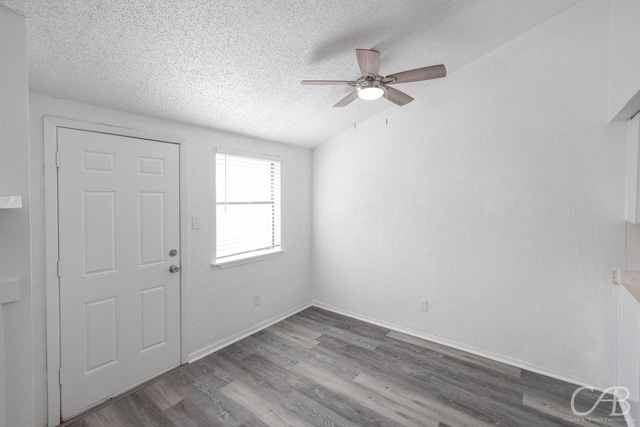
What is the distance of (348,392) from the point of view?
2.22 metres

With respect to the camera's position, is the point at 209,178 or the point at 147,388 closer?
the point at 147,388

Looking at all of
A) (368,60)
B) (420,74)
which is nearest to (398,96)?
(420,74)

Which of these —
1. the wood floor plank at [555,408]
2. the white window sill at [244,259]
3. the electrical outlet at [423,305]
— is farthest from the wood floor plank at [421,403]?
the white window sill at [244,259]

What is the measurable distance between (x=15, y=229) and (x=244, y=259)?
1930mm

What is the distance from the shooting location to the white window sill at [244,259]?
2900 millimetres

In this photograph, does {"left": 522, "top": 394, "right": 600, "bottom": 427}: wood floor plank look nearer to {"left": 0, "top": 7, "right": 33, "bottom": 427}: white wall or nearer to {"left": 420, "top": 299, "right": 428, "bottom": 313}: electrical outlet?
{"left": 420, "top": 299, "right": 428, "bottom": 313}: electrical outlet

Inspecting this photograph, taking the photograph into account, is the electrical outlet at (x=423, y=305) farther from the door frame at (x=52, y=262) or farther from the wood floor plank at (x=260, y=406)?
the door frame at (x=52, y=262)

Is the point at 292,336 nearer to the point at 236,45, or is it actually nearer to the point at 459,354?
Answer: the point at 459,354

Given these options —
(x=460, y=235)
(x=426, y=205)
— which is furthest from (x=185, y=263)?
(x=460, y=235)

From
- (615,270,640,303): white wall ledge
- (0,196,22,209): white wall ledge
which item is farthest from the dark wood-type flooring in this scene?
(0,196,22,209): white wall ledge

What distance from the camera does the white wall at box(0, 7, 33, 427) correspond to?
129 centimetres

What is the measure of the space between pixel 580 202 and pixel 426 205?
1239 millimetres

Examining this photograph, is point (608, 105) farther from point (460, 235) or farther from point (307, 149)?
point (307, 149)

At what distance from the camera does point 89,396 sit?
2027mm
